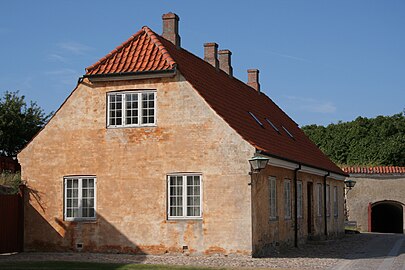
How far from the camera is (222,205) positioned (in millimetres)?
20047

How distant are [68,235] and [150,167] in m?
3.69

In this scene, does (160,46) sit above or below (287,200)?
above

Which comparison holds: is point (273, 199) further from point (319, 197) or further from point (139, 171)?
point (319, 197)

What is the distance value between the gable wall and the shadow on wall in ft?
0.11

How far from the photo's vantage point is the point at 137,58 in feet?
71.8

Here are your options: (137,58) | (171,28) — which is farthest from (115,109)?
(171,28)

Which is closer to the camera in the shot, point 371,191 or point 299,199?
point 299,199

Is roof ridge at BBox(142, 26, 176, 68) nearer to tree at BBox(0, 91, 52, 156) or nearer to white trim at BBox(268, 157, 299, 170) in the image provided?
white trim at BBox(268, 157, 299, 170)

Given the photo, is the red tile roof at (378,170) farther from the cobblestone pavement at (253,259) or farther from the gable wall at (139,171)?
the gable wall at (139,171)

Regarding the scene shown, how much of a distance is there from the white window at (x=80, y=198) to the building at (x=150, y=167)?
3 cm

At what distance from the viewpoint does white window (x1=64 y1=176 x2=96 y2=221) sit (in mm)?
21750

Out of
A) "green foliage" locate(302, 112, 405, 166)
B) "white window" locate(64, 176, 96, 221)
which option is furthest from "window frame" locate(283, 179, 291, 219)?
"green foliage" locate(302, 112, 405, 166)

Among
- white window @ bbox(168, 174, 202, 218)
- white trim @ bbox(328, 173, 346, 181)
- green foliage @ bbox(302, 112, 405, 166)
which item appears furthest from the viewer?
green foliage @ bbox(302, 112, 405, 166)

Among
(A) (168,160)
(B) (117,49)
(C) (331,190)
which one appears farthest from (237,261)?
(C) (331,190)
